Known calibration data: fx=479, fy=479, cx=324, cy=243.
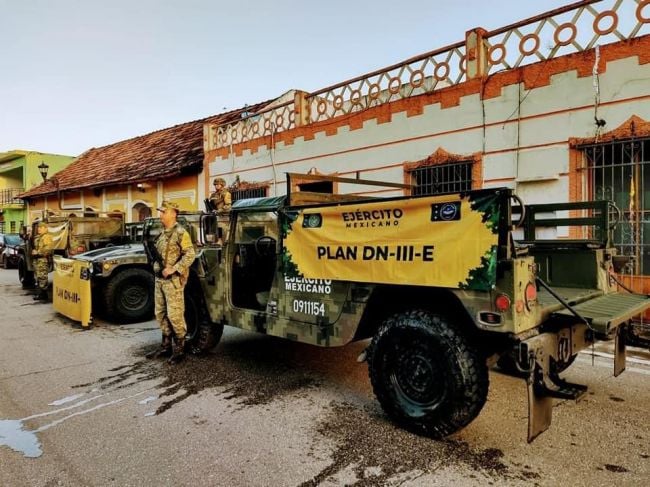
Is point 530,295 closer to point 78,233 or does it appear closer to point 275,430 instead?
point 275,430

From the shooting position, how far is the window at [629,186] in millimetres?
6500

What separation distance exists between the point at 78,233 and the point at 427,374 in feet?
32.4

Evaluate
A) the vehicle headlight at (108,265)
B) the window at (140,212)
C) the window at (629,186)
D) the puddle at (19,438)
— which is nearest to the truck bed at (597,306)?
the window at (629,186)

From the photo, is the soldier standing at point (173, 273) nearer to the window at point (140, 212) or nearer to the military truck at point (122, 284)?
the military truck at point (122, 284)

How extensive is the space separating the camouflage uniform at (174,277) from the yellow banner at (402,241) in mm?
1516

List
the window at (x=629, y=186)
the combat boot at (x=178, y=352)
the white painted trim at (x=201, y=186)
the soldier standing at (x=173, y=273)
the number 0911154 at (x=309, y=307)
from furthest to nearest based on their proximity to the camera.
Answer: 1. the white painted trim at (x=201, y=186)
2. the window at (x=629, y=186)
3. the combat boot at (x=178, y=352)
4. the soldier standing at (x=173, y=273)
5. the number 0911154 at (x=309, y=307)

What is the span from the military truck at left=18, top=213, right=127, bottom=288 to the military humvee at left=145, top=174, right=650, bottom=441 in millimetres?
7536

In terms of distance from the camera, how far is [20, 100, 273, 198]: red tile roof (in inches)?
604

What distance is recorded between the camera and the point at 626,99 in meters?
6.37

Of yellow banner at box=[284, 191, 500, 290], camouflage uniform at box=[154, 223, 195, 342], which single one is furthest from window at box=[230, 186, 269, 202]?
yellow banner at box=[284, 191, 500, 290]

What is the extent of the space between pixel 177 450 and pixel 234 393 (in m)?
1.15

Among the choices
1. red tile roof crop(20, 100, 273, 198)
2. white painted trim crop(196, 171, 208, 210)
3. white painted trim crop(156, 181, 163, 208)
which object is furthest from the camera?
white painted trim crop(156, 181, 163, 208)

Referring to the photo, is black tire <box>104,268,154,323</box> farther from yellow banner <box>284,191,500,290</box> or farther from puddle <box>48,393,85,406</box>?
yellow banner <box>284,191,500,290</box>

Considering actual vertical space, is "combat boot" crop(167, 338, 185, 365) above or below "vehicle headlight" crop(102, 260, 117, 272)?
below
